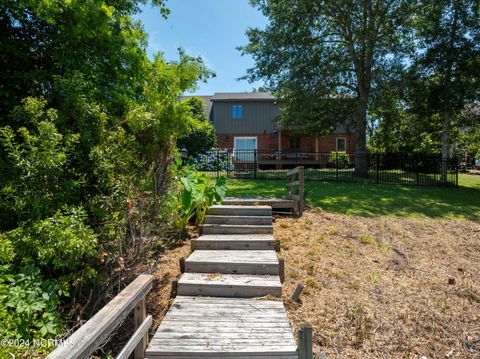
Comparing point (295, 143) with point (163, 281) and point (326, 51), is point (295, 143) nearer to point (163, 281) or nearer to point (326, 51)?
Answer: point (326, 51)

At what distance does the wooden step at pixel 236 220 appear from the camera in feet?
20.0

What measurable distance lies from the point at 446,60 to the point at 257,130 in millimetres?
14058

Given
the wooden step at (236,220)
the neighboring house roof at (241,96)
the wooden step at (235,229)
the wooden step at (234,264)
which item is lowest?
the wooden step at (234,264)

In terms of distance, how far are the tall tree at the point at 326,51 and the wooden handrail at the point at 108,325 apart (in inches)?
497

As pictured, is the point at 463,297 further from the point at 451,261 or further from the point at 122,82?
the point at 122,82

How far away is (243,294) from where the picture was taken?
13.2 ft

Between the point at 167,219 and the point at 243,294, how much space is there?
1.41m

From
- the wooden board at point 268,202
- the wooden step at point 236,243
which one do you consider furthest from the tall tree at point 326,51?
the wooden step at point 236,243

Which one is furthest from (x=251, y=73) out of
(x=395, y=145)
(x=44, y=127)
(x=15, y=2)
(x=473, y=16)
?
(x=44, y=127)

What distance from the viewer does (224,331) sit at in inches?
127

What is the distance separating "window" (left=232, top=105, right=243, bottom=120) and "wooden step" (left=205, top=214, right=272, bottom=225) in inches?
785

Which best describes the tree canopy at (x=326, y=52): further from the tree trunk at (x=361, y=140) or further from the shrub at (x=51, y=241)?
the shrub at (x=51, y=241)

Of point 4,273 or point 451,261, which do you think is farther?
point 451,261

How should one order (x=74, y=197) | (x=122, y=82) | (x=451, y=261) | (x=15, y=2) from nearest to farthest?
1. (x=74, y=197)
2. (x=15, y=2)
3. (x=122, y=82)
4. (x=451, y=261)
